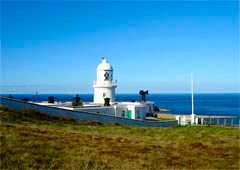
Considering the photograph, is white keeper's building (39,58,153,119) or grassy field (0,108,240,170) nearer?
grassy field (0,108,240,170)

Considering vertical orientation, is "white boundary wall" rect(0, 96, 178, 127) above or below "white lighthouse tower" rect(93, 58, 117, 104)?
below

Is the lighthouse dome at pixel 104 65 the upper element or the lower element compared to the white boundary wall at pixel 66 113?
upper

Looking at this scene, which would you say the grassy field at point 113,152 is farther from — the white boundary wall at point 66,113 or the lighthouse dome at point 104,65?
the lighthouse dome at point 104,65

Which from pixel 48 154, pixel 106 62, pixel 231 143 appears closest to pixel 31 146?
pixel 48 154

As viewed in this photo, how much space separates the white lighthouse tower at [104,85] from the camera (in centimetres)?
3759

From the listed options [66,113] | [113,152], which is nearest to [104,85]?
[66,113]

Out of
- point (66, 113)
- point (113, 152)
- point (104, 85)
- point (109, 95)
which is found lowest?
point (113, 152)

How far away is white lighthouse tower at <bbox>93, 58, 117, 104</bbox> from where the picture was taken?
123 feet

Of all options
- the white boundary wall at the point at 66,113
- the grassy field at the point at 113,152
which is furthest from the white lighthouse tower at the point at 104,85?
the grassy field at the point at 113,152

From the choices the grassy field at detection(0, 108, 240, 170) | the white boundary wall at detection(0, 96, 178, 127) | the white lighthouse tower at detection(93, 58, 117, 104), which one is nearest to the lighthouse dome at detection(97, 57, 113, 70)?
the white lighthouse tower at detection(93, 58, 117, 104)

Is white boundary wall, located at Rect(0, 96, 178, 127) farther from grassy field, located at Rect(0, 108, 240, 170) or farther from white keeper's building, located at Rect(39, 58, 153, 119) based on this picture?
grassy field, located at Rect(0, 108, 240, 170)

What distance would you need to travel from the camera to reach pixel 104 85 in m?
37.3

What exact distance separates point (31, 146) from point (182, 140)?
717cm

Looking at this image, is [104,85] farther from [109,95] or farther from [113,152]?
[113,152]
